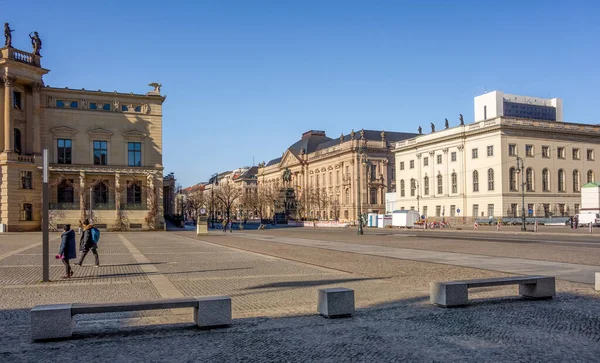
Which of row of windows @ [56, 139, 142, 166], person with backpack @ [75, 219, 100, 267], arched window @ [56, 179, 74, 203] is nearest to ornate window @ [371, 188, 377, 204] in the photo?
row of windows @ [56, 139, 142, 166]

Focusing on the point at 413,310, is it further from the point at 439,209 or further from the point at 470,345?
the point at 439,209

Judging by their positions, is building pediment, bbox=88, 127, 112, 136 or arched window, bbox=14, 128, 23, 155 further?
building pediment, bbox=88, 127, 112, 136

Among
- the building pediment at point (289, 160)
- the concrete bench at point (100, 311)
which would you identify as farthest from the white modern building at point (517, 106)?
the concrete bench at point (100, 311)

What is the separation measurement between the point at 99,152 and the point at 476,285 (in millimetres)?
61731

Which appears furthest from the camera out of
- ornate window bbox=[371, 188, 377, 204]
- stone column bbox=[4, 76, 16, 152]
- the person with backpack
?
ornate window bbox=[371, 188, 377, 204]

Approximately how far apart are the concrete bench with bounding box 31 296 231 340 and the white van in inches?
2565

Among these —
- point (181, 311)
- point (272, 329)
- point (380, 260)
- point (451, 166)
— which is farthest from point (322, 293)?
point (451, 166)

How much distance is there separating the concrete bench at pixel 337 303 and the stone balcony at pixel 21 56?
197ft

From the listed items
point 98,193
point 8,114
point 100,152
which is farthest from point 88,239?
point 100,152

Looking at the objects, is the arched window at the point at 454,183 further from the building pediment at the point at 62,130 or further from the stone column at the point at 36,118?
the stone column at the point at 36,118

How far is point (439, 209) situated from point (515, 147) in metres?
18.1

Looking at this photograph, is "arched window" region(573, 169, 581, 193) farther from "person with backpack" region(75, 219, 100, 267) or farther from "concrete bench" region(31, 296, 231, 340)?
"concrete bench" region(31, 296, 231, 340)

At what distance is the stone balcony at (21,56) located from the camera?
5941 cm

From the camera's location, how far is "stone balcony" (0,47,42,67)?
195 ft
